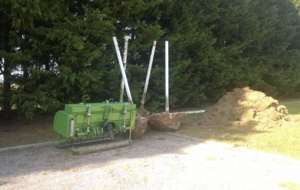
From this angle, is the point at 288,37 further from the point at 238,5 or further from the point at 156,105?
the point at 156,105

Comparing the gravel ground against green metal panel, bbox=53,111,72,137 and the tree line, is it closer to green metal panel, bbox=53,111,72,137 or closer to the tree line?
green metal panel, bbox=53,111,72,137

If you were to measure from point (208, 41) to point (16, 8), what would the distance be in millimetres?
7623

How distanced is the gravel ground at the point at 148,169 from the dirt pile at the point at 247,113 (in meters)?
2.56

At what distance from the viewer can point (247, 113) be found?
26.5 feet

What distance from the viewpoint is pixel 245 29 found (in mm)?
14383

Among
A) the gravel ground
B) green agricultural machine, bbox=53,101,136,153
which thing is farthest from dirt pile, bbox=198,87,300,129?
green agricultural machine, bbox=53,101,136,153

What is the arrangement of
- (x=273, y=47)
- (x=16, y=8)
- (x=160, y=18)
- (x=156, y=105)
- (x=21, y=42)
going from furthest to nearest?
1. (x=273, y=47)
2. (x=160, y=18)
3. (x=156, y=105)
4. (x=21, y=42)
5. (x=16, y=8)

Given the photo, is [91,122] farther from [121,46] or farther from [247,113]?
[247,113]

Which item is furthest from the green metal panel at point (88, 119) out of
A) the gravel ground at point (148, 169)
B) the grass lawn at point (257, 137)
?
the grass lawn at point (257, 137)

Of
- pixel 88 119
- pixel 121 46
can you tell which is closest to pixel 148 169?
pixel 88 119

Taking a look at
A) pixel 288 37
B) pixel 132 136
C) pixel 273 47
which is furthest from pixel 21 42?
pixel 288 37

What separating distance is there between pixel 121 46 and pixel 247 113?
4771 millimetres

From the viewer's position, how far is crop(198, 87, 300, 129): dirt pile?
7.75 metres

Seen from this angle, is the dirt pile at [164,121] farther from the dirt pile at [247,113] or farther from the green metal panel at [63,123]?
the green metal panel at [63,123]
